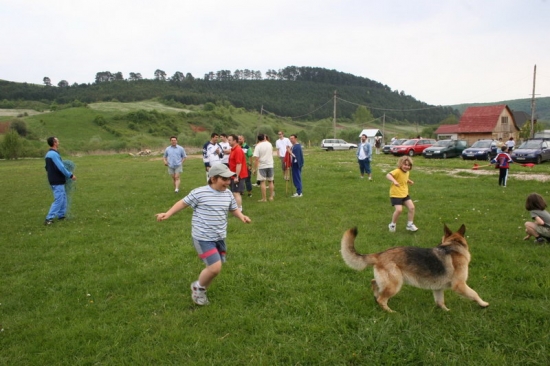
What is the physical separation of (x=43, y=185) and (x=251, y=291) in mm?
14976

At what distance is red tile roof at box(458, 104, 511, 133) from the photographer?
4866 centimetres

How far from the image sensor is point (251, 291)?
4.75m

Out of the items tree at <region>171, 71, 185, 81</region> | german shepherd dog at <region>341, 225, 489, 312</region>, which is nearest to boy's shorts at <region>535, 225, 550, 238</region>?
german shepherd dog at <region>341, 225, 489, 312</region>

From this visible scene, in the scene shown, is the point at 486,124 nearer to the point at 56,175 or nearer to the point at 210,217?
the point at 56,175

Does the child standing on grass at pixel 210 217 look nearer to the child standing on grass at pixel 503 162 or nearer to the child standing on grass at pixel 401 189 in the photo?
the child standing on grass at pixel 401 189

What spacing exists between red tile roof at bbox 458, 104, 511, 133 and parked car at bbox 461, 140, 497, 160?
27.7 metres

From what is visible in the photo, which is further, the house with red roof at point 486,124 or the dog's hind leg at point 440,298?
the house with red roof at point 486,124

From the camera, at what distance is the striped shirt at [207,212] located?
4301 millimetres

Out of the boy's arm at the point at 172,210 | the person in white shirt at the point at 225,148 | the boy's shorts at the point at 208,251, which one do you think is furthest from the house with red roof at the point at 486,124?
the boy's arm at the point at 172,210

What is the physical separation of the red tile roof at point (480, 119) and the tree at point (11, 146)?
2145 inches

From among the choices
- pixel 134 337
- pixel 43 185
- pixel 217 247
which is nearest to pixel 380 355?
pixel 217 247

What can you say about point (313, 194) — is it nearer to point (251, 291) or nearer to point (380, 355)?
point (251, 291)

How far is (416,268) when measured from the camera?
3.95 metres

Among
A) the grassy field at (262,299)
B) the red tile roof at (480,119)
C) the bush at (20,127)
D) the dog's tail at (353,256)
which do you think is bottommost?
the grassy field at (262,299)
